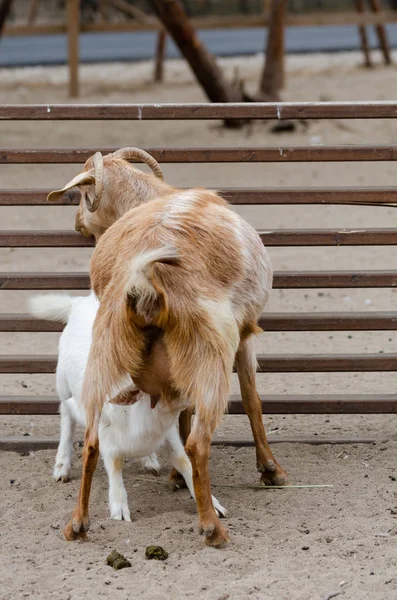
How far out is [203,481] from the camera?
356 centimetres

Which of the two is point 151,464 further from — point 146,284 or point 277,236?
point 146,284

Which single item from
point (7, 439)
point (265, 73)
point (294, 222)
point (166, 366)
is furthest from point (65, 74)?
point (166, 366)

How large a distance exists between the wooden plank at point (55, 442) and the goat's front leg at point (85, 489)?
1100 millimetres

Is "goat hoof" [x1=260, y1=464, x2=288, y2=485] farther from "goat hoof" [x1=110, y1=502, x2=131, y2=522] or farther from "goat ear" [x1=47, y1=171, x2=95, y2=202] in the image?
"goat ear" [x1=47, y1=171, x2=95, y2=202]

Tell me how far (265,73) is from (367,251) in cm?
494

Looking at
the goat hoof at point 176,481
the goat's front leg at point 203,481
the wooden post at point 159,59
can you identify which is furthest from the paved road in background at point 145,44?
the goat's front leg at point 203,481

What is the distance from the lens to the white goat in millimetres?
3826

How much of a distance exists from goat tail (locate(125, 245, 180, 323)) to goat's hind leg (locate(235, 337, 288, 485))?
0.86m

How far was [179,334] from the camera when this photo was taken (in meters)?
3.52

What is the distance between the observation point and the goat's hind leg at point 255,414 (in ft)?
13.9

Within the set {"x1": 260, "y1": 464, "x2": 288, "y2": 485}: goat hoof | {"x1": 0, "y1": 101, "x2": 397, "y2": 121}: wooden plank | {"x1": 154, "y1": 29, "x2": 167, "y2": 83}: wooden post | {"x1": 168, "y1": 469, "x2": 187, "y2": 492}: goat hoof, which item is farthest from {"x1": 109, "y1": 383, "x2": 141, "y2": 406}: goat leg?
{"x1": 154, "y1": 29, "x2": 167, "y2": 83}: wooden post

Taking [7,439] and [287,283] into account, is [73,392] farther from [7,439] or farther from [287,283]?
[287,283]

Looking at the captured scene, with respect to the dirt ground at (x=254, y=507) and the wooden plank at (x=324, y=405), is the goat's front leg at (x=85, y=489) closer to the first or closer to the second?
the dirt ground at (x=254, y=507)

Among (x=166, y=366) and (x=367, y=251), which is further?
(x=367, y=251)
